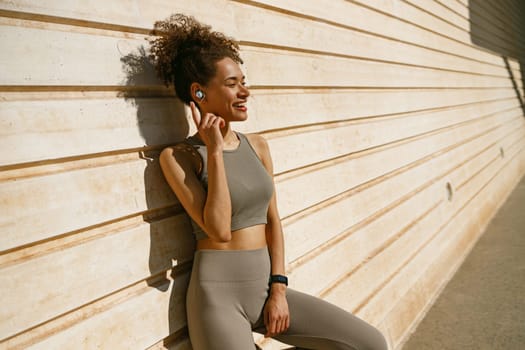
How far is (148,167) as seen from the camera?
1.80 metres

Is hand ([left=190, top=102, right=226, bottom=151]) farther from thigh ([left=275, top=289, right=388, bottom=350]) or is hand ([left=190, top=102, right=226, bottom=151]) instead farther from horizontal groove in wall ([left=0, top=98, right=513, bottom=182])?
thigh ([left=275, top=289, right=388, bottom=350])

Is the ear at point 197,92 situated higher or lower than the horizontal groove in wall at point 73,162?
higher

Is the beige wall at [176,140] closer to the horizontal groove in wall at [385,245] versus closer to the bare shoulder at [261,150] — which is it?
the horizontal groove in wall at [385,245]

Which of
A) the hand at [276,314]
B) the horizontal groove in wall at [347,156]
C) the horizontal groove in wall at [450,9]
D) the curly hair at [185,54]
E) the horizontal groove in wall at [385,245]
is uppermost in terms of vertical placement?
the horizontal groove in wall at [450,9]

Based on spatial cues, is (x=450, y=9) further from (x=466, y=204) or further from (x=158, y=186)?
(x=158, y=186)

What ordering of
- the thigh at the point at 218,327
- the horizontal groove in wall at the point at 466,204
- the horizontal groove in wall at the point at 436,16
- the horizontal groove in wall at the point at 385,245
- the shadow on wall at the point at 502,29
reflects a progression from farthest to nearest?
the shadow on wall at the point at 502,29 → the horizontal groove in wall at the point at 436,16 → the horizontal groove in wall at the point at 466,204 → the horizontal groove in wall at the point at 385,245 → the thigh at the point at 218,327

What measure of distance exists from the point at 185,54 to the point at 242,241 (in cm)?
85

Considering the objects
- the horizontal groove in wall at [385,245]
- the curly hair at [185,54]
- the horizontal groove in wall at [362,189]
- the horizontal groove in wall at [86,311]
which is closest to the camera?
the horizontal groove in wall at [86,311]

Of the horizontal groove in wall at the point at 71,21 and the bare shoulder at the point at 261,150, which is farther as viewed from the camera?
the bare shoulder at the point at 261,150

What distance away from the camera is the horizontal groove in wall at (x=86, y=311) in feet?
4.37

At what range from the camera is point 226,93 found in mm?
1830

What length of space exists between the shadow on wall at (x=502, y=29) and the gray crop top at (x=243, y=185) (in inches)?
289

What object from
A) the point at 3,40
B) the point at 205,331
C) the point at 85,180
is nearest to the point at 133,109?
the point at 85,180

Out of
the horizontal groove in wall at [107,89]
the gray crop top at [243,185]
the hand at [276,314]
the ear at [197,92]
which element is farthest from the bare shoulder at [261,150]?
the hand at [276,314]
